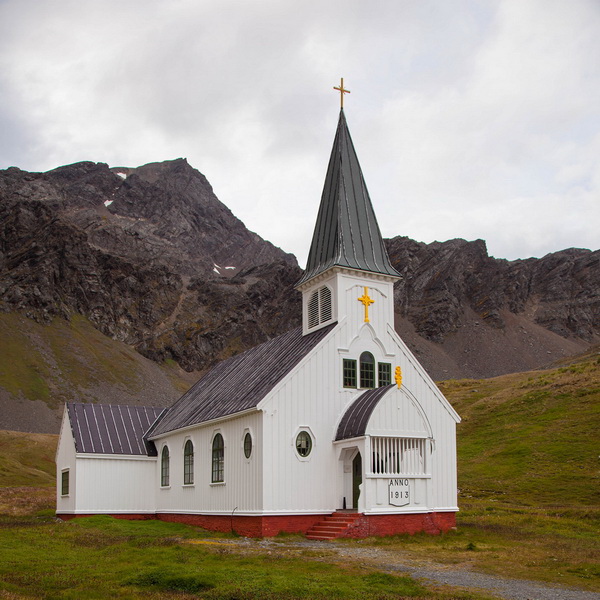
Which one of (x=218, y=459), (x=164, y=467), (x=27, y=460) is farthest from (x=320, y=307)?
(x=27, y=460)

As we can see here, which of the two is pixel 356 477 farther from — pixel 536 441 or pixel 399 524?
pixel 536 441

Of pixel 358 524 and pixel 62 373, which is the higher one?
pixel 62 373

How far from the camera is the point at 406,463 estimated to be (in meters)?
27.3

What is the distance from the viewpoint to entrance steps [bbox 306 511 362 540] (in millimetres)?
25594

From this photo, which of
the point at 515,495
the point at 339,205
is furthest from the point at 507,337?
the point at 339,205

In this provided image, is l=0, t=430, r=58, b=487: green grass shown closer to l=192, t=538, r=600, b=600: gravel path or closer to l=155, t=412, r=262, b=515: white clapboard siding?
l=155, t=412, r=262, b=515: white clapboard siding

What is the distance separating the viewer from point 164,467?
1464 inches

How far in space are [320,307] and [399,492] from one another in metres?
8.74

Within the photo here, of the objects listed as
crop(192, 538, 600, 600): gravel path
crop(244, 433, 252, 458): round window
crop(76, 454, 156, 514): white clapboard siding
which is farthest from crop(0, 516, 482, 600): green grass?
crop(76, 454, 156, 514): white clapboard siding

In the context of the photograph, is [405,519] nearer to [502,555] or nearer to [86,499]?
[502,555]

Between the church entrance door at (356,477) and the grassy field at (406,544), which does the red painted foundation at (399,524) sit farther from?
the church entrance door at (356,477)

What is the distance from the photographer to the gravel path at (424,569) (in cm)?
1491

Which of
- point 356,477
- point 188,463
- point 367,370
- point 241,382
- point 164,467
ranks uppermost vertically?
point 367,370

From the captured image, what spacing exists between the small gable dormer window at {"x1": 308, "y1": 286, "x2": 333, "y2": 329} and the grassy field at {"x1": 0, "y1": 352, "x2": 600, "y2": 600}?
976cm
